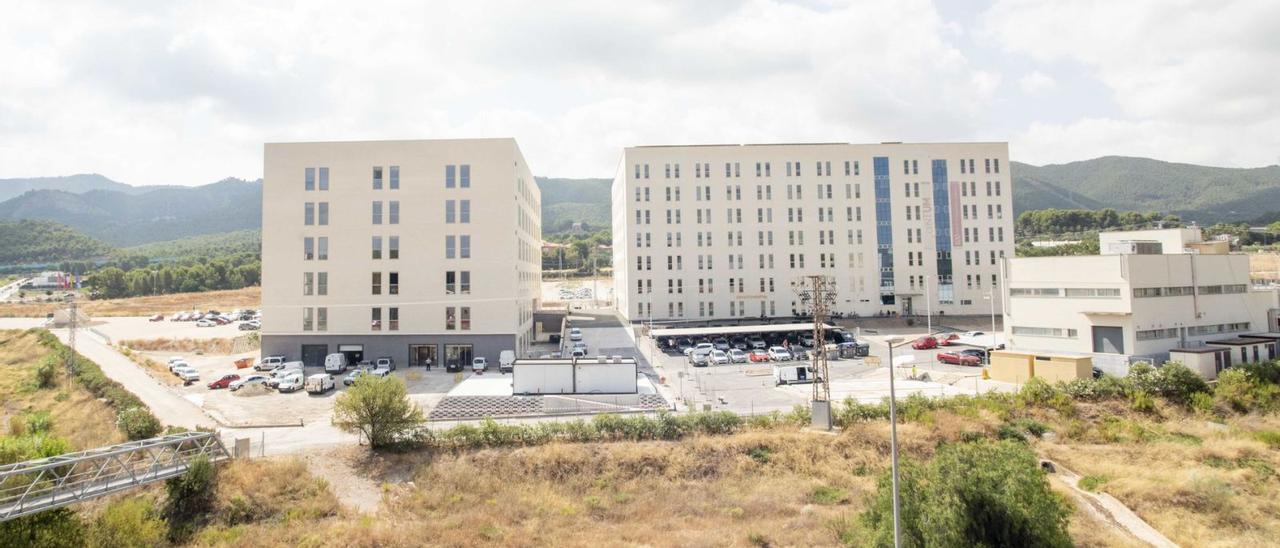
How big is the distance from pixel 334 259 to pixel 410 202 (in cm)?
733

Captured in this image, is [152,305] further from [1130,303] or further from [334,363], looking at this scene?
[1130,303]

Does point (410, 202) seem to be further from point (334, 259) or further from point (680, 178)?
point (680, 178)

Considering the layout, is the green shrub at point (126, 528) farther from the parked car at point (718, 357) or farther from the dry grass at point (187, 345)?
the dry grass at point (187, 345)

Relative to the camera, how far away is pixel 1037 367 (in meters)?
38.6

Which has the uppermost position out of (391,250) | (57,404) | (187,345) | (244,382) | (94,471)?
(391,250)

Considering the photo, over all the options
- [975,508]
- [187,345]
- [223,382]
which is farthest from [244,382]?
[975,508]

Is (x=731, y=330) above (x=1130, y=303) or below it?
below

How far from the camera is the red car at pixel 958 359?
148ft

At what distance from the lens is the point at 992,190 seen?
71.6 meters

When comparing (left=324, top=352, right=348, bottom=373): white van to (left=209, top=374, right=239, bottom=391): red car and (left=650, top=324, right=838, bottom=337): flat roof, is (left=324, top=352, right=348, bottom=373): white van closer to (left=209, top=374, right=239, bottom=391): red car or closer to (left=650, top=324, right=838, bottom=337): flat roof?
(left=209, top=374, right=239, bottom=391): red car

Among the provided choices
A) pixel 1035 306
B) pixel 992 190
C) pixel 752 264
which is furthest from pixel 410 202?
pixel 992 190

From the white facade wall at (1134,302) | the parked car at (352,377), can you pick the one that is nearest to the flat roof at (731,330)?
the white facade wall at (1134,302)

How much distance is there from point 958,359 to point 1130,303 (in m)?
11.3

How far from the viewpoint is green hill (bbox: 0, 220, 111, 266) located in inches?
6260
